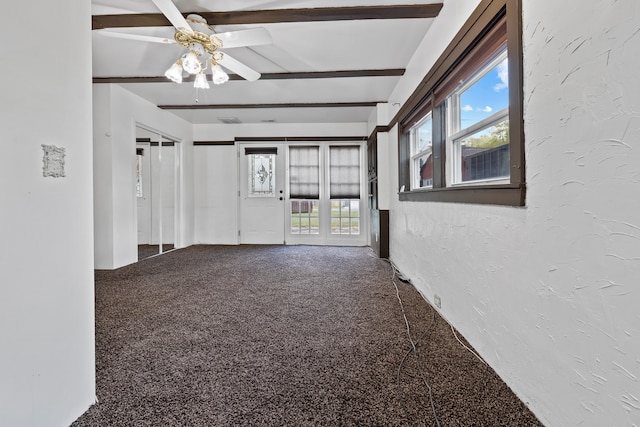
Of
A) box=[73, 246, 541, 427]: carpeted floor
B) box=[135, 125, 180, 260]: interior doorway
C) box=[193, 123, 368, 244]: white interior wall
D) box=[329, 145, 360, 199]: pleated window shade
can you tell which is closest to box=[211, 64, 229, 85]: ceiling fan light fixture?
box=[73, 246, 541, 427]: carpeted floor

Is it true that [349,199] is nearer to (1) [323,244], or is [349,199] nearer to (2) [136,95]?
(1) [323,244]

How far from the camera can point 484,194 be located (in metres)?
1.60

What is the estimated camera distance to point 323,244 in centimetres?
592

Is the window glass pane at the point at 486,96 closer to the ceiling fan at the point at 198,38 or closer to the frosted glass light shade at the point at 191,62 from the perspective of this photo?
the ceiling fan at the point at 198,38

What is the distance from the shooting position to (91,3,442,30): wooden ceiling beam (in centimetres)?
227

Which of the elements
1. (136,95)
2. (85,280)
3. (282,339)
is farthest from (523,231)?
(136,95)

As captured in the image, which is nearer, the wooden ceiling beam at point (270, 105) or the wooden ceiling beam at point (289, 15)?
the wooden ceiling beam at point (289, 15)

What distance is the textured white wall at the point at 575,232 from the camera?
2.68 ft

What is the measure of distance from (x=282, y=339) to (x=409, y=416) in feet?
2.97

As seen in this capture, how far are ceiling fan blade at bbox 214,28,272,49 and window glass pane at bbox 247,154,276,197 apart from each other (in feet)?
12.0

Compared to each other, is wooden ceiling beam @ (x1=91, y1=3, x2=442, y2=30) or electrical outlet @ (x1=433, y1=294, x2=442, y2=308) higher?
wooden ceiling beam @ (x1=91, y1=3, x2=442, y2=30)

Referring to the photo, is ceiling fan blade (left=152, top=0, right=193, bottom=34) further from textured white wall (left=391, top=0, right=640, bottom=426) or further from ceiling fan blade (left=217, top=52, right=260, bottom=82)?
textured white wall (left=391, top=0, right=640, bottom=426)

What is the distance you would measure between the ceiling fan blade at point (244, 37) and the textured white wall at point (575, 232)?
171 cm

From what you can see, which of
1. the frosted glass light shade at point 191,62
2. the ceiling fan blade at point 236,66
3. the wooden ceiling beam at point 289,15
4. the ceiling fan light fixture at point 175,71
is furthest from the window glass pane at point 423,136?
the ceiling fan light fixture at point 175,71
